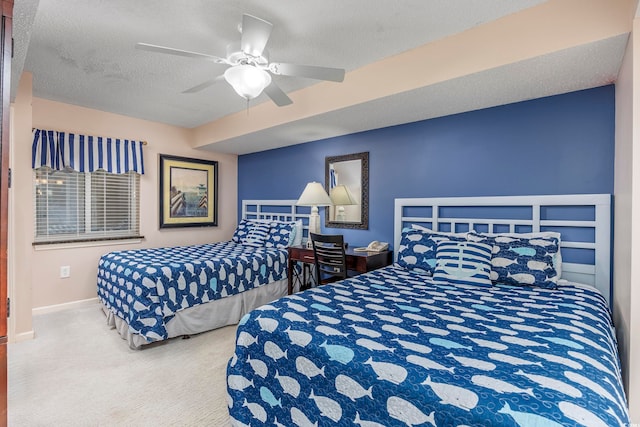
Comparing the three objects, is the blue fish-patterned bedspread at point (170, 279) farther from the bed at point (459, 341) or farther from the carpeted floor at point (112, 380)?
the bed at point (459, 341)

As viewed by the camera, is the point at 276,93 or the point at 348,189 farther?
the point at 348,189

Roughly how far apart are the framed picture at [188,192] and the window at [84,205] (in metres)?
0.38

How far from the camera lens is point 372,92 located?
8.96 feet

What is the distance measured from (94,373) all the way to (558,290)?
3.41 meters

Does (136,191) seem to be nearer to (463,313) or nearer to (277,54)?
(277,54)

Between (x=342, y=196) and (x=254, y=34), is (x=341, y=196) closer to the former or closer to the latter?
(x=342, y=196)

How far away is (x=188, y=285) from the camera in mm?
3004

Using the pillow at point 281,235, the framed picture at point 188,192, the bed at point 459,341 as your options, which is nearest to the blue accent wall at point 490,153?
the bed at point 459,341

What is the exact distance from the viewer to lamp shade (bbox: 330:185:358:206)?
12.7 ft

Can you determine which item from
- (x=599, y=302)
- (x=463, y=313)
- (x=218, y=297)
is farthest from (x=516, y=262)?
(x=218, y=297)

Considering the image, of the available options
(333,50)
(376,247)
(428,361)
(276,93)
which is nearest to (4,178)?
(428,361)

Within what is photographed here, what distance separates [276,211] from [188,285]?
2100 mm

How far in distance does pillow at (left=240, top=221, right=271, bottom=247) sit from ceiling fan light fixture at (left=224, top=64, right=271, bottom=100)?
2549 millimetres

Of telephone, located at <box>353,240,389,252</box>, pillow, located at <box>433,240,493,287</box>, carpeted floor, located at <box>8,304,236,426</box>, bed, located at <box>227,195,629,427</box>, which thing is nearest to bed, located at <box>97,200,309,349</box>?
carpeted floor, located at <box>8,304,236,426</box>
